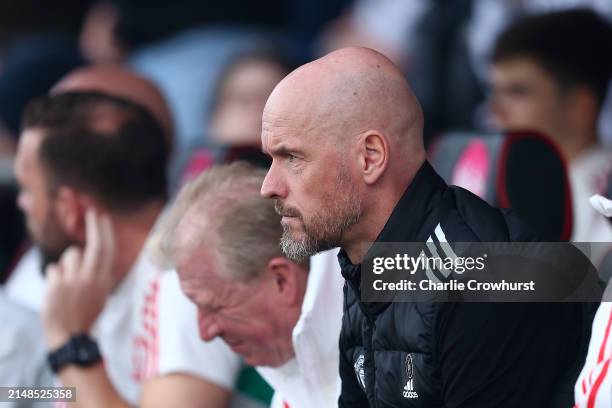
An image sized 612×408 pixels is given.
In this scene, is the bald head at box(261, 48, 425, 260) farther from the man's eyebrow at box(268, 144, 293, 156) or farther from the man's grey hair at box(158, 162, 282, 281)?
the man's grey hair at box(158, 162, 282, 281)

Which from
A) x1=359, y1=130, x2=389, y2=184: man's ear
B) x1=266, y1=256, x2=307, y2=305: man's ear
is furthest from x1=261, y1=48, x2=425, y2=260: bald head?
x1=266, y1=256, x2=307, y2=305: man's ear

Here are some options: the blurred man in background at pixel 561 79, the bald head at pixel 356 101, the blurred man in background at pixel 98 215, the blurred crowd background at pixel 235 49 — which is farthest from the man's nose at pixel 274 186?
the blurred man in background at pixel 561 79

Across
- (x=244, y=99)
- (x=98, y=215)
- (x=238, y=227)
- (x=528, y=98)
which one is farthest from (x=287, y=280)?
(x=244, y=99)

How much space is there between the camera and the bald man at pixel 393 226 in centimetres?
239

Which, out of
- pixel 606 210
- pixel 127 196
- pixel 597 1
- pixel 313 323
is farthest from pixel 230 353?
pixel 597 1

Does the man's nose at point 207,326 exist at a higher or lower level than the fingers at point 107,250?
higher

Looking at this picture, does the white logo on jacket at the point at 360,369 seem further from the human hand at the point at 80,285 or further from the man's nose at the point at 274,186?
the human hand at the point at 80,285

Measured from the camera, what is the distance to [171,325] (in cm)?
348

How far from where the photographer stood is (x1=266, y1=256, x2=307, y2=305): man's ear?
3016 millimetres

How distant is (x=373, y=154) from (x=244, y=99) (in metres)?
3.26

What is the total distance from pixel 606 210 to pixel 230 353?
124 centimetres

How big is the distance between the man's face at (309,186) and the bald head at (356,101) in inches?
0.8

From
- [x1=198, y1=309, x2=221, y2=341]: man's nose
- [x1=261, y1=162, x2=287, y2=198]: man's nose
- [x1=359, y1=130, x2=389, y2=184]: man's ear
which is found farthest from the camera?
[x1=198, y1=309, x2=221, y2=341]: man's nose

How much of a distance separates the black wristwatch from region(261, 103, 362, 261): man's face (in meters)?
1.17
